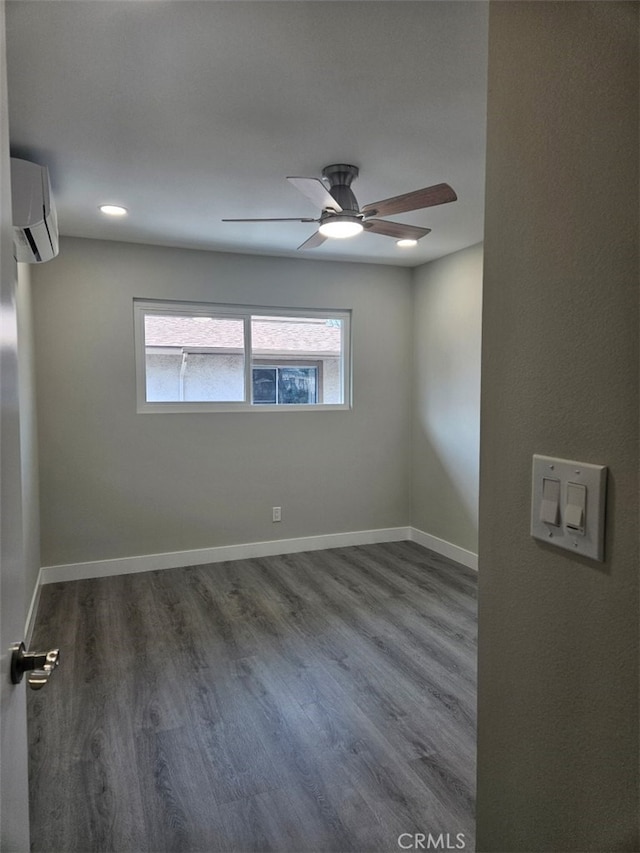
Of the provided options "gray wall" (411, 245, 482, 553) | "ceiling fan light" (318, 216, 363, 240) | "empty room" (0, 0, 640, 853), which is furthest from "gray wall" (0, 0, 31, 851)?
"gray wall" (411, 245, 482, 553)

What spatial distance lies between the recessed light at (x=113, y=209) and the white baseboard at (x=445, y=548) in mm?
3472

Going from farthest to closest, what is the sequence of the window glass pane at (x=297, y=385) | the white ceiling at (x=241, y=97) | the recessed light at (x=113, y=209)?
the window glass pane at (x=297, y=385), the recessed light at (x=113, y=209), the white ceiling at (x=241, y=97)

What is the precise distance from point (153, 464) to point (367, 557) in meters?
1.92

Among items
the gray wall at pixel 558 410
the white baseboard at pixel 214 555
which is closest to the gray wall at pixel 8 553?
the gray wall at pixel 558 410

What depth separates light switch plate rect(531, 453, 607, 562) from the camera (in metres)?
0.69

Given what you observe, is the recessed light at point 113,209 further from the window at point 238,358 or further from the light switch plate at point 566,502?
the light switch plate at point 566,502

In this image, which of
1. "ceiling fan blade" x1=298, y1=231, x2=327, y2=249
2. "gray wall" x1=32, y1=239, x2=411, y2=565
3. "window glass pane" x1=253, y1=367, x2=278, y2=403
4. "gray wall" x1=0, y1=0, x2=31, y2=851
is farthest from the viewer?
"window glass pane" x1=253, y1=367, x2=278, y2=403

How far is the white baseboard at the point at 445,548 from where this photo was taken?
4242 mm

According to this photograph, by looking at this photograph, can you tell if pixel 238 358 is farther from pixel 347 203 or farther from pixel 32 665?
pixel 32 665

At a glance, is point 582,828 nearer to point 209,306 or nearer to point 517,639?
point 517,639

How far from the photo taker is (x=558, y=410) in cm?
76

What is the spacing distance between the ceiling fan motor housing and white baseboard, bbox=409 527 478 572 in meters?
2.81

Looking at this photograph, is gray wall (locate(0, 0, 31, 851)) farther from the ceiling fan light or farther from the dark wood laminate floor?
the ceiling fan light

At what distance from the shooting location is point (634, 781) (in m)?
0.64
